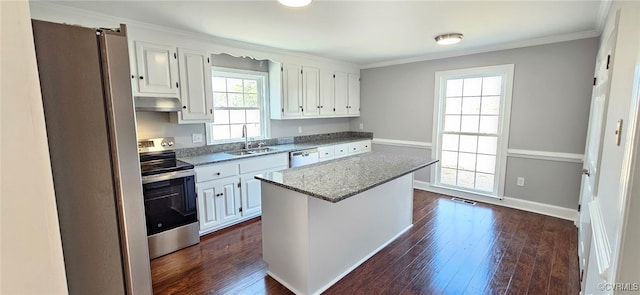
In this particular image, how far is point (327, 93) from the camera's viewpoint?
189 inches

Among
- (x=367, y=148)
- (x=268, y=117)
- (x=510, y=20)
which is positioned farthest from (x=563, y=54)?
(x=268, y=117)

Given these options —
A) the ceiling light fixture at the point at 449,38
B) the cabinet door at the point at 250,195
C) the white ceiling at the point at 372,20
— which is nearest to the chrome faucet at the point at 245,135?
the cabinet door at the point at 250,195

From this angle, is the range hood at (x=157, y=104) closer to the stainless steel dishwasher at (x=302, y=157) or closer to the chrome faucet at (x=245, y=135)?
the chrome faucet at (x=245, y=135)

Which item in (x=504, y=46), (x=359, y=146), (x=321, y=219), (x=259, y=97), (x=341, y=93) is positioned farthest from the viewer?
(x=359, y=146)

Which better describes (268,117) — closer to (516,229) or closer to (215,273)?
(215,273)

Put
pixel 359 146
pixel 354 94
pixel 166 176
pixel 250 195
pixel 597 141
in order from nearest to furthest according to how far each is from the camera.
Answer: pixel 597 141, pixel 166 176, pixel 250 195, pixel 359 146, pixel 354 94

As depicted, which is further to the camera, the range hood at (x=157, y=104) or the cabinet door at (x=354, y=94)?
the cabinet door at (x=354, y=94)

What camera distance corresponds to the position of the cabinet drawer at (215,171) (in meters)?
2.94

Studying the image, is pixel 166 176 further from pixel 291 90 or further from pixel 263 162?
pixel 291 90

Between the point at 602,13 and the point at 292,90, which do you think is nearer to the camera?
the point at 602,13

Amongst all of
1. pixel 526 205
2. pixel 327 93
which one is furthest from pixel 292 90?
pixel 526 205

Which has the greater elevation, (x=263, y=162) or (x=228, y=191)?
(x=263, y=162)

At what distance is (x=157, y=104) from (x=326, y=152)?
8.09 ft

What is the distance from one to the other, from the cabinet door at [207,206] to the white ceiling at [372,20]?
1.68 meters
